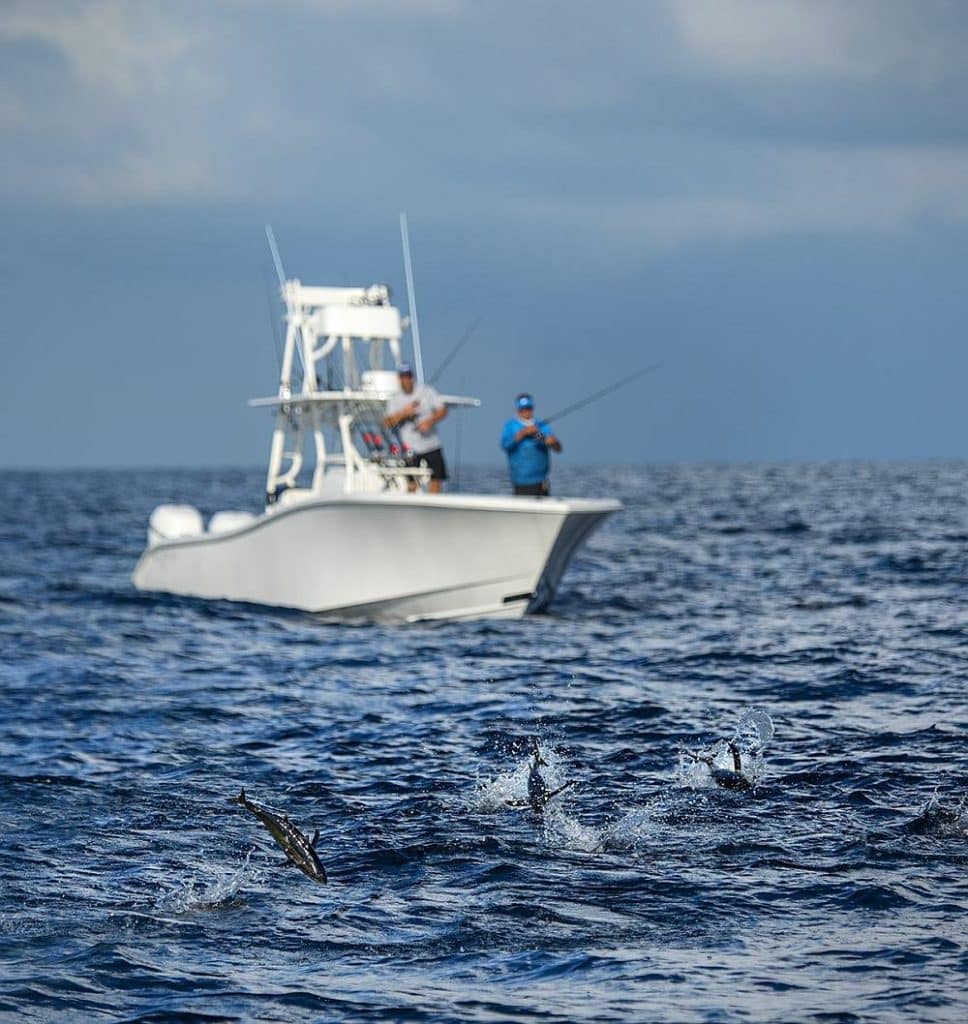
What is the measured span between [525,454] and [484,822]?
9.94m

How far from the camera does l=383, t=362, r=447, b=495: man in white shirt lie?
1761 centimetres

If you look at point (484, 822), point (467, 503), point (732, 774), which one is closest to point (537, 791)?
point (484, 822)

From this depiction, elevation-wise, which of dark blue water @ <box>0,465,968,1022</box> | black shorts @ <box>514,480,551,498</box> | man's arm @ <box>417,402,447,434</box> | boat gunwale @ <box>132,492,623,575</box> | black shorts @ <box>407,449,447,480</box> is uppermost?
man's arm @ <box>417,402,447,434</box>

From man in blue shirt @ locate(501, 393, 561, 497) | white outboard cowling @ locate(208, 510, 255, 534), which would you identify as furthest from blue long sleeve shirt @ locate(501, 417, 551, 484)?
white outboard cowling @ locate(208, 510, 255, 534)

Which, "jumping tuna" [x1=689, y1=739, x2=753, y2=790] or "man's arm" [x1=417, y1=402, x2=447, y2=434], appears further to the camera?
"man's arm" [x1=417, y1=402, x2=447, y2=434]

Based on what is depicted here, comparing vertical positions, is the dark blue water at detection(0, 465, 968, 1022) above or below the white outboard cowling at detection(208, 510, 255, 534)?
below

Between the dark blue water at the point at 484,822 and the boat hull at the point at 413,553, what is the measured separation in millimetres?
494

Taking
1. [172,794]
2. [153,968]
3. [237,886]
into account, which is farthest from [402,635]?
[153,968]

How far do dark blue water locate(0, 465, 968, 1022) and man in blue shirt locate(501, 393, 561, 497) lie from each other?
1.66 m

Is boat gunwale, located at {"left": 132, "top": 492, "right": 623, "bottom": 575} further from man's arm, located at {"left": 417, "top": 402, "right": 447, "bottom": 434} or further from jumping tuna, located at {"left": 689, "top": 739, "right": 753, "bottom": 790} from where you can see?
jumping tuna, located at {"left": 689, "top": 739, "right": 753, "bottom": 790}

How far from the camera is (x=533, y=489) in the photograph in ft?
58.9

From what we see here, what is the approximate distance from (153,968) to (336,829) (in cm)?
232

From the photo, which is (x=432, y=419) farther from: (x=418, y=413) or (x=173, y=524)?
(x=173, y=524)

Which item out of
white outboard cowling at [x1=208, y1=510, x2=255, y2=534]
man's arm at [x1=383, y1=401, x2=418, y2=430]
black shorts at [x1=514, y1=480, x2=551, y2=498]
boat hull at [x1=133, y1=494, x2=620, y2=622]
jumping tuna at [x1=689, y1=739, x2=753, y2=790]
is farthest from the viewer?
white outboard cowling at [x1=208, y1=510, x2=255, y2=534]
